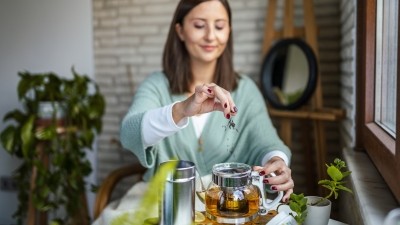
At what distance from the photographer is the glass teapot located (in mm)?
711

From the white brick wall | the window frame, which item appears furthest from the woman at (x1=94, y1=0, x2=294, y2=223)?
the white brick wall

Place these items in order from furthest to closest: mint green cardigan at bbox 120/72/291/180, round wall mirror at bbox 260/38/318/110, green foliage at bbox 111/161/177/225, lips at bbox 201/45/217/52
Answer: round wall mirror at bbox 260/38/318/110
lips at bbox 201/45/217/52
mint green cardigan at bbox 120/72/291/180
green foliage at bbox 111/161/177/225

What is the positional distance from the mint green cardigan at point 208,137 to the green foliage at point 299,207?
26 cm

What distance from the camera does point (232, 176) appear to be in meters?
0.70

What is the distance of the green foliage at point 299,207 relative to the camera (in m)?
0.71

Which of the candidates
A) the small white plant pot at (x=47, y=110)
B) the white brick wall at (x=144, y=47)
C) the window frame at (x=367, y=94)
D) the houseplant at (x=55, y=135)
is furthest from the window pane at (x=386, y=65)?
the small white plant pot at (x=47, y=110)

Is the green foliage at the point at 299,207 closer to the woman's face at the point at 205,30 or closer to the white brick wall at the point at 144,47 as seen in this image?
the woman's face at the point at 205,30

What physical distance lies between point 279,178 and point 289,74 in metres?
0.88

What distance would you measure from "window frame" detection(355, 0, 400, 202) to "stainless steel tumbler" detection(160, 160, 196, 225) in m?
0.43

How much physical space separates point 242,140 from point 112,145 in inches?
47.1

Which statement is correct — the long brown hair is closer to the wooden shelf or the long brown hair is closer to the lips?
the lips

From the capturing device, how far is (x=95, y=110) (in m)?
1.83

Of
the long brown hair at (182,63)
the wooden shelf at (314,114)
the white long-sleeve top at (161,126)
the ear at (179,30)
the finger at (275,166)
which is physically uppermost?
the ear at (179,30)

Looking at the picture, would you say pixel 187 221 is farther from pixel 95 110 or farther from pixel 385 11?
pixel 95 110
